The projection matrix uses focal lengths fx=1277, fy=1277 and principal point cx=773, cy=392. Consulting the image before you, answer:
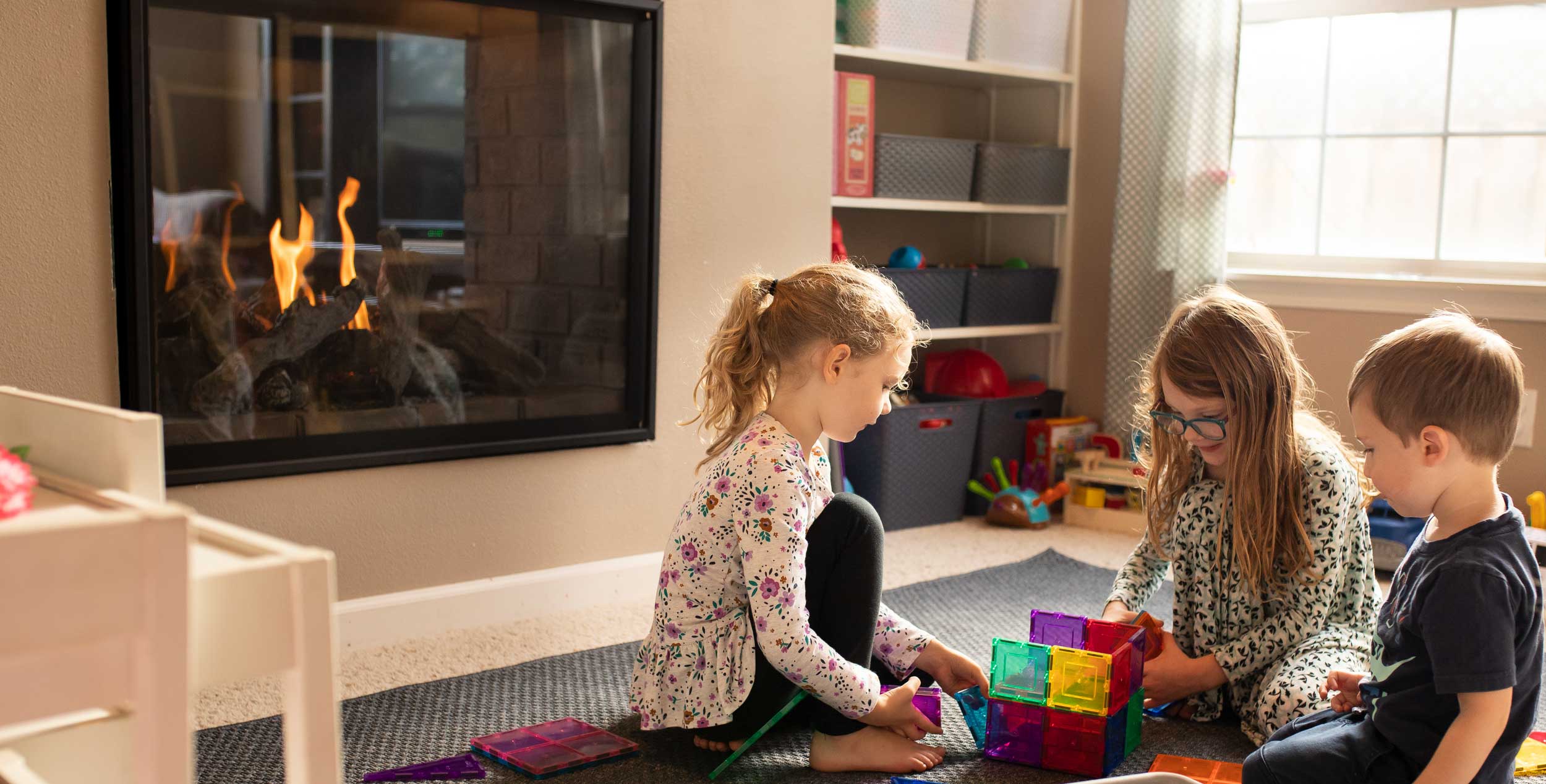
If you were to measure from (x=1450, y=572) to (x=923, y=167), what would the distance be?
2.05 metres

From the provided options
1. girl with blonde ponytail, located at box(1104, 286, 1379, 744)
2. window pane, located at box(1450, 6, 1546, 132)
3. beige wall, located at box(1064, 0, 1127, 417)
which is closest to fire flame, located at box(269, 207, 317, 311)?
girl with blonde ponytail, located at box(1104, 286, 1379, 744)

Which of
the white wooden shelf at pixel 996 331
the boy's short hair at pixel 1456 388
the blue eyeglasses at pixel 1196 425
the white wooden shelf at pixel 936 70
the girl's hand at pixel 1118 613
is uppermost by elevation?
the white wooden shelf at pixel 936 70

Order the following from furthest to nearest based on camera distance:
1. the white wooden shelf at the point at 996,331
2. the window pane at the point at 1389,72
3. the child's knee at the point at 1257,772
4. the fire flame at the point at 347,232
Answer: the white wooden shelf at the point at 996,331 < the window pane at the point at 1389,72 < the fire flame at the point at 347,232 < the child's knee at the point at 1257,772

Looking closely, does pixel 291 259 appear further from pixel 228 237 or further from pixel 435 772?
pixel 435 772

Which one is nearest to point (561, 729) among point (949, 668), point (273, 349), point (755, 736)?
point (755, 736)

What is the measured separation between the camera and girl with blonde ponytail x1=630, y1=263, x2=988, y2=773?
1590 mm

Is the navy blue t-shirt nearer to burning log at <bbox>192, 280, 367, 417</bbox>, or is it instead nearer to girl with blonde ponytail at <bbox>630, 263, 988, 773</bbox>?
girl with blonde ponytail at <bbox>630, 263, 988, 773</bbox>

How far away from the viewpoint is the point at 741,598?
65.0 inches

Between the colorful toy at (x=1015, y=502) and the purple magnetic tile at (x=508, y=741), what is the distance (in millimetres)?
1670

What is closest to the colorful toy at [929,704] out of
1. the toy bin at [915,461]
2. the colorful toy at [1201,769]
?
the colorful toy at [1201,769]

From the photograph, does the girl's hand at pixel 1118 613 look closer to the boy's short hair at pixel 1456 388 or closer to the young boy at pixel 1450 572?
the young boy at pixel 1450 572

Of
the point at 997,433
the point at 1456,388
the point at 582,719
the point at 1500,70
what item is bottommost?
the point at 582,719

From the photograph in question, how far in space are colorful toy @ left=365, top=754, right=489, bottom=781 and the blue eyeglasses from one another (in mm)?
1002

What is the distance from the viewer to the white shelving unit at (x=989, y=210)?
10.9 feet
